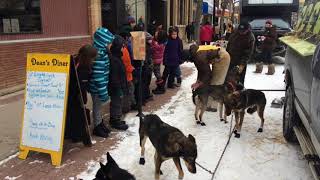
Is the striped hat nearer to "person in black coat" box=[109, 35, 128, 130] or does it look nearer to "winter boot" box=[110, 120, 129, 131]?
"person in black coat" box=[109, 35, 128, 130]

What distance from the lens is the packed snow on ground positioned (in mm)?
4613

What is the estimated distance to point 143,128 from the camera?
4.79m

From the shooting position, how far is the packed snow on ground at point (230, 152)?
461cm

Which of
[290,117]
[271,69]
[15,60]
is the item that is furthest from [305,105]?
[271,69]

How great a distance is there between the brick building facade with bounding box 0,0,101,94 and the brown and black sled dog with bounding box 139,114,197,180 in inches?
215

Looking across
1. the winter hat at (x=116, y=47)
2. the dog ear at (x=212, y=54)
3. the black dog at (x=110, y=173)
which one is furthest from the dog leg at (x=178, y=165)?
the dog ear at (x=212, y=54)

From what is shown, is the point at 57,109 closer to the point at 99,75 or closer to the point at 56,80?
the point at 56,80

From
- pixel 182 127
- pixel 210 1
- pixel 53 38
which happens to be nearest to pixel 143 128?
pixel 182 127

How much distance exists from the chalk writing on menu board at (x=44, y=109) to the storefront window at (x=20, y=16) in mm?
4488

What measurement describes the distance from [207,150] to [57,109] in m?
2.19

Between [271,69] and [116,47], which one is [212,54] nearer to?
[116,47]

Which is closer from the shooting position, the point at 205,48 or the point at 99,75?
the point at 99,75

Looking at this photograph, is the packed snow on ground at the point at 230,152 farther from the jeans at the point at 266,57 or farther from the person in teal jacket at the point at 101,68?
the jeans at the point at 266,57

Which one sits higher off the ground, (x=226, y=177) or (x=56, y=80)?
(x=56, y=80)
